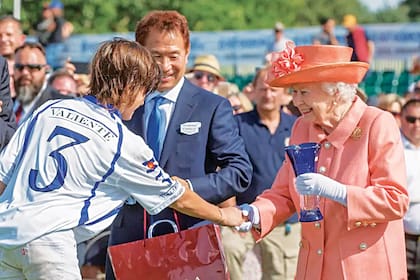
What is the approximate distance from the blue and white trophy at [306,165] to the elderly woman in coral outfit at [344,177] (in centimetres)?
5

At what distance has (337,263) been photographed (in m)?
4.95

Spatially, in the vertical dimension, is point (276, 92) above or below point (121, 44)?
below

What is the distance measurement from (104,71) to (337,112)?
123 cm

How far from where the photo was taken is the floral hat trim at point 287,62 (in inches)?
199

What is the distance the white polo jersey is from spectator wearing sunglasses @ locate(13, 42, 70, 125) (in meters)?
4.29

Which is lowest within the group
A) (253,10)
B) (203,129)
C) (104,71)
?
(253,10)

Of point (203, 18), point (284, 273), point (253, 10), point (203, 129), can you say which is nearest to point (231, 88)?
point (284, 273)

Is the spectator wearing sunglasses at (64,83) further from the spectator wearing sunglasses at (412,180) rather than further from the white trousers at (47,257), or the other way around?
the white trousers at (47,257)

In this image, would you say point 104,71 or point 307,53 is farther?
point 307,53

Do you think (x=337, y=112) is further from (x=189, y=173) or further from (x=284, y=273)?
(x=284, y=273)

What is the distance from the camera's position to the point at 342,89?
5008 millimetres

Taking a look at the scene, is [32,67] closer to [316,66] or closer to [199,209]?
[316,66]

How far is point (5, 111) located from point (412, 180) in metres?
3.34

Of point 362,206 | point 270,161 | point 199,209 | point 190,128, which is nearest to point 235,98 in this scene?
point 270,161
